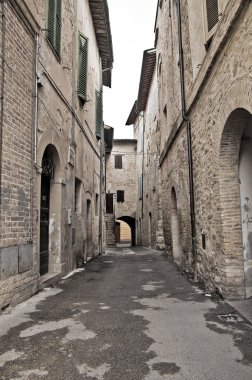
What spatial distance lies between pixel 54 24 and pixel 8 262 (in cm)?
505

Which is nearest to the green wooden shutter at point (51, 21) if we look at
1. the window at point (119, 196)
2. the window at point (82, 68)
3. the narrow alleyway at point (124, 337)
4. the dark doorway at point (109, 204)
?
the window at point (82, 68)

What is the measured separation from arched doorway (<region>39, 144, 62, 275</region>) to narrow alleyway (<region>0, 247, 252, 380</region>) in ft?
4.01

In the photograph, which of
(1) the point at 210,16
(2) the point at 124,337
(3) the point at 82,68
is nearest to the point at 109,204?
(3) the point at 82,68

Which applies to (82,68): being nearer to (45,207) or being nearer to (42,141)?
(42,141)

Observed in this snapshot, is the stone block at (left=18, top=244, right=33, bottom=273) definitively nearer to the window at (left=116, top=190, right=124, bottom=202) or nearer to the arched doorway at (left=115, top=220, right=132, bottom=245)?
the window at (left=116, top=190, right=124, bottom=202)

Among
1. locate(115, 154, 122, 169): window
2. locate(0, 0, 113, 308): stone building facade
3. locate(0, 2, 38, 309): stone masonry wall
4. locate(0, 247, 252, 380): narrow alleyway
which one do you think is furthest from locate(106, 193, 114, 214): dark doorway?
locate(0, 2, 38, 309): stone masonry wall

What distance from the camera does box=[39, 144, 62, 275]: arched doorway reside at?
6816mm

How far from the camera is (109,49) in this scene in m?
14.5

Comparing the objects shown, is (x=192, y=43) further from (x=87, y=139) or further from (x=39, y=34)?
(x=87, y=139)

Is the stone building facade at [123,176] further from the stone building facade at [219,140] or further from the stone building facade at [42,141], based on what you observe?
the stone building facade at [219,140]

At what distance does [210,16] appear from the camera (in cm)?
536

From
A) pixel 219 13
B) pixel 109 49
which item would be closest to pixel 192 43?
pixel 219 13

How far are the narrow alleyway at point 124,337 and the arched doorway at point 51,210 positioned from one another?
1.22 m

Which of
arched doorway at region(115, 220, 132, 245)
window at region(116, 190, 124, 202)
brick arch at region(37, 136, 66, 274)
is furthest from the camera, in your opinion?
arched doorway at region(115, 220, 132, 245)
